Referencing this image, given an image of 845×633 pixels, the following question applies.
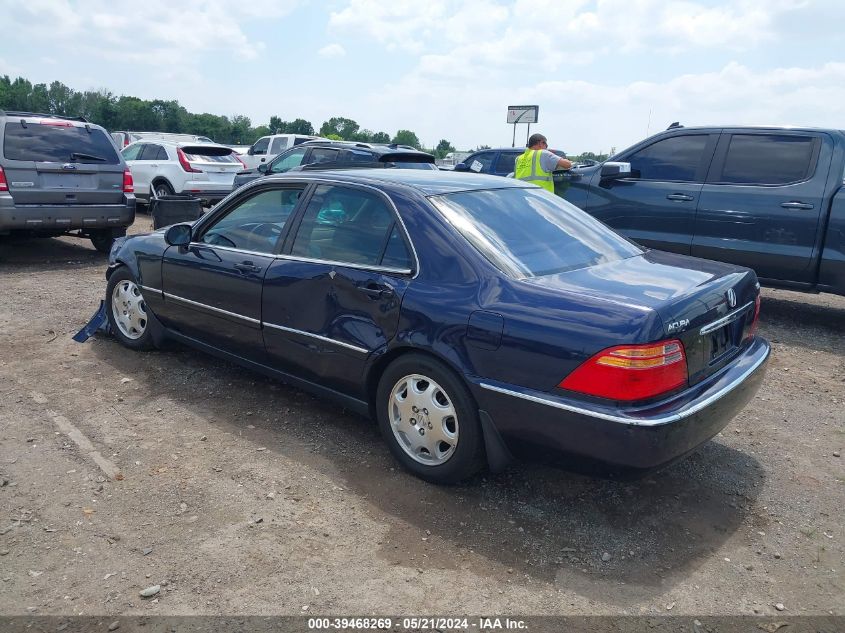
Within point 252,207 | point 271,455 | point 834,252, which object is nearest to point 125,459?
point 271,455

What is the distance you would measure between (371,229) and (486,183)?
0.79 m

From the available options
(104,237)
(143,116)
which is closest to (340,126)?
(143,116)

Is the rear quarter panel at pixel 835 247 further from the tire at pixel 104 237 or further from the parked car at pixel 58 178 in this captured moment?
the tire at pixel 104 237

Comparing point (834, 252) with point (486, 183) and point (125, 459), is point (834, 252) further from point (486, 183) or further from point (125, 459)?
point (125, 459)

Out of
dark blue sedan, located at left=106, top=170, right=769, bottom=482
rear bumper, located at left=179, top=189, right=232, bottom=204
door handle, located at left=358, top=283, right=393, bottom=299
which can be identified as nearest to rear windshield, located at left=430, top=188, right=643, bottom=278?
dark blue sedan, located at left=106, top=170, right=769, bottom=482

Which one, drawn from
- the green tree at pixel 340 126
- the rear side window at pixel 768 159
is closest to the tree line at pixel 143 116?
the green tree at pixel 340 126

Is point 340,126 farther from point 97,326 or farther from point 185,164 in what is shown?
point 97,326

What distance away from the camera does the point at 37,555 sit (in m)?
2.89

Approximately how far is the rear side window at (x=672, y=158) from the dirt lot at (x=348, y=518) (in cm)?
309

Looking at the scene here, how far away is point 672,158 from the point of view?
23.6 ft

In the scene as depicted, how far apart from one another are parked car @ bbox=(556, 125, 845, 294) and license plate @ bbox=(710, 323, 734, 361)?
359cm

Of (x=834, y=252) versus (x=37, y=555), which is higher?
(x=834, y=252)

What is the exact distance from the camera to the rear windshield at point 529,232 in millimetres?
3398

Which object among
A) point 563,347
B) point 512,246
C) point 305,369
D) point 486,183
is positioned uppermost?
point 486,183
